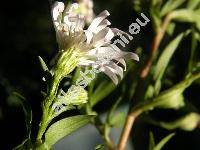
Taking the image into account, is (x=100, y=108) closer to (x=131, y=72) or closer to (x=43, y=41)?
(x=131, y=72)

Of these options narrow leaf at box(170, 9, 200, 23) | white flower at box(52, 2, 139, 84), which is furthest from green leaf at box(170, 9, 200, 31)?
white flower at box(52, 2, 139, 84)

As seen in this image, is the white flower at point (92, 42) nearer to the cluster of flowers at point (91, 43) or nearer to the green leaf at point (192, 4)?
the cluster of flowers at point (91, 43)

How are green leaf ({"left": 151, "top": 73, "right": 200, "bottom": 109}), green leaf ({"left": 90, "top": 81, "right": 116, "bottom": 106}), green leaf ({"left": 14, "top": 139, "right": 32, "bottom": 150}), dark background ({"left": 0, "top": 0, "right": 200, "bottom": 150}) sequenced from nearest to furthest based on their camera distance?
1. green leaf ({"left": 14, "top": 139, "right": 32, "bottom": 150})
2. green leaf ({"left": 151, "top": 73, "right": 200, "bottom": 109})
3. green leaf ({"left": 90, "top": 81, "right": 116, "bottom": 106})
4. dark background ({"left": 0, "top": 0, "right": 200, "bottom": 150})

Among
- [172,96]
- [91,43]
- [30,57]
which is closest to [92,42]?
[91,43]

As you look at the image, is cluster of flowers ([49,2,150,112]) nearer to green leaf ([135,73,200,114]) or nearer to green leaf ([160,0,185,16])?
green leaf ([135,73,200,114])

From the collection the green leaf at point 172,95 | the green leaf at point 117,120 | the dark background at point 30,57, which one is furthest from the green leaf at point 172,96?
the dark background at point 30,57
